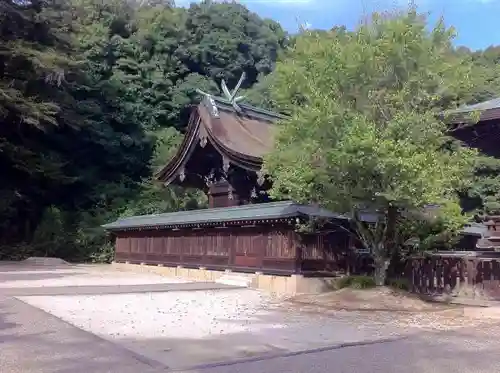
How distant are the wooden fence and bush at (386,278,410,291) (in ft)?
1.31

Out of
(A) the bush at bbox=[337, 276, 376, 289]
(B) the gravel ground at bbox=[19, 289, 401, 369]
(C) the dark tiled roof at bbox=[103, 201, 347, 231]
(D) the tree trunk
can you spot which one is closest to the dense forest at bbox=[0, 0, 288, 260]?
(C) the dark tiled roof at bbox=[103, 201, 347, 231]

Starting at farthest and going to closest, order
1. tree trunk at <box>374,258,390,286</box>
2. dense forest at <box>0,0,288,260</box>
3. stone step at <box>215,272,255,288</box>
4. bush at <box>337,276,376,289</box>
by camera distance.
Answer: dense forest at <box>0,0,288,260</box> → stone step at <box>215,272,255,288</box> → bush at <box>337,276,376,289</box> → tree trunk at <box>374,258,390,286</box>

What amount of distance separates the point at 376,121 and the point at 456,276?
4283mm

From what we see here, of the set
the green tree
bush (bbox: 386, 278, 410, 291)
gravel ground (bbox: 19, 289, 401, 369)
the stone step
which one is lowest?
gravel ground (bbox: 19, 289, 401, 369)

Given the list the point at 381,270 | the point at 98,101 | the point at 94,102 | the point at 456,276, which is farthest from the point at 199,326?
the point at 98,101

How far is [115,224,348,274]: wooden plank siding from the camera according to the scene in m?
14.1

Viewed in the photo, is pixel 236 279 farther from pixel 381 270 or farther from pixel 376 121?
pixel 376 121

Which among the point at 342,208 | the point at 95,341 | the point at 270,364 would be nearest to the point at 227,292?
the point at 342,208

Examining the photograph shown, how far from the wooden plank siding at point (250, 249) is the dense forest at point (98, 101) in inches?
358

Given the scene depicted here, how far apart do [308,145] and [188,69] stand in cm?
3147

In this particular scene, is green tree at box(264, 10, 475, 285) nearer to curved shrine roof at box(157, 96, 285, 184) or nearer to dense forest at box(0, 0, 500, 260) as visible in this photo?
curved shrine roof at box(157, 96, 285, 184)

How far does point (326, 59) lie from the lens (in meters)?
11.3

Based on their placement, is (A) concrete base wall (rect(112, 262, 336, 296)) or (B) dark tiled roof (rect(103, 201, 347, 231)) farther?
(A) concrete base wall (rect(112, 262, 336, 296))

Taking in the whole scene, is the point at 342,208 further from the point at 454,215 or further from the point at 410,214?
the point at 454,215
